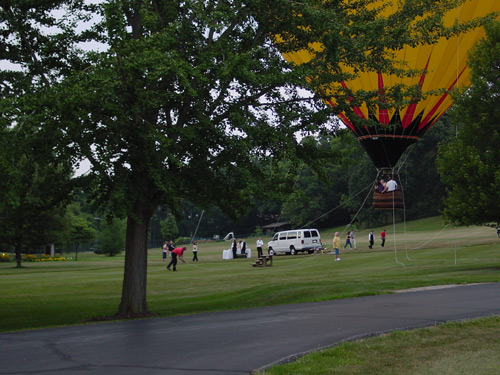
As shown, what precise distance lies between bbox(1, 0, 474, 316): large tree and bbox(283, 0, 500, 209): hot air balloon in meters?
6.71

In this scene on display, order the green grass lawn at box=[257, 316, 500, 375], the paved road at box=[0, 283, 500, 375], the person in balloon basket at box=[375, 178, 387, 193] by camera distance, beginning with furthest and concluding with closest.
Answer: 1. the person in balloon basket at box=[375, 178, 387, 193]
2. the paved road at box=[0, 283, 500, 375]
3. the green grass lawn at box=[257, 316, 500, 375]

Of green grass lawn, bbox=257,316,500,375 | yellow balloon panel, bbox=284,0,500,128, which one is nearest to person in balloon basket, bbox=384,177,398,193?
yellow balloon panel, bbox=284,0,500,128

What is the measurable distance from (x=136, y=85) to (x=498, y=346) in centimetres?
920

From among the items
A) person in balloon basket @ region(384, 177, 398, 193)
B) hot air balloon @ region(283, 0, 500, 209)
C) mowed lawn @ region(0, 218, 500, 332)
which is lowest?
Result: mowed lawn @ region(0, 218, 500, 332)

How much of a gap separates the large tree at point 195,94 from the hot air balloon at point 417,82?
671cm

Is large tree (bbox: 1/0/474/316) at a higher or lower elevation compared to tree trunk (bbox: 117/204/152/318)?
higher

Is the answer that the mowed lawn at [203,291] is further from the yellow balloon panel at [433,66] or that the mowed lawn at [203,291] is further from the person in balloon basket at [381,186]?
the yellow balloon panel at [433,66]

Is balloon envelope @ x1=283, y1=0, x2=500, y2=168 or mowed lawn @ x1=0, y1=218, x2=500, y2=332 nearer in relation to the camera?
mowed lawn @ x1=0, y1=218, x2=500, y2=332

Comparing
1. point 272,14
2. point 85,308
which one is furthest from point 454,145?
point 85,308

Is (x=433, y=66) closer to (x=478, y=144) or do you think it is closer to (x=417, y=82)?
(x=417, y=82)

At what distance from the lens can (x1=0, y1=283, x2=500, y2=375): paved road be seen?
8062mm

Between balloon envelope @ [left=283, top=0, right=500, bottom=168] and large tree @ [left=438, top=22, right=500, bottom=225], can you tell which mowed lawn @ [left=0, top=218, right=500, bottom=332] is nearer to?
large tree @ [left=438, top=22, right=500, bottom=225]

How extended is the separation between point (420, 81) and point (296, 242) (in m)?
27.7

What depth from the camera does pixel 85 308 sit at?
63.5 feet
